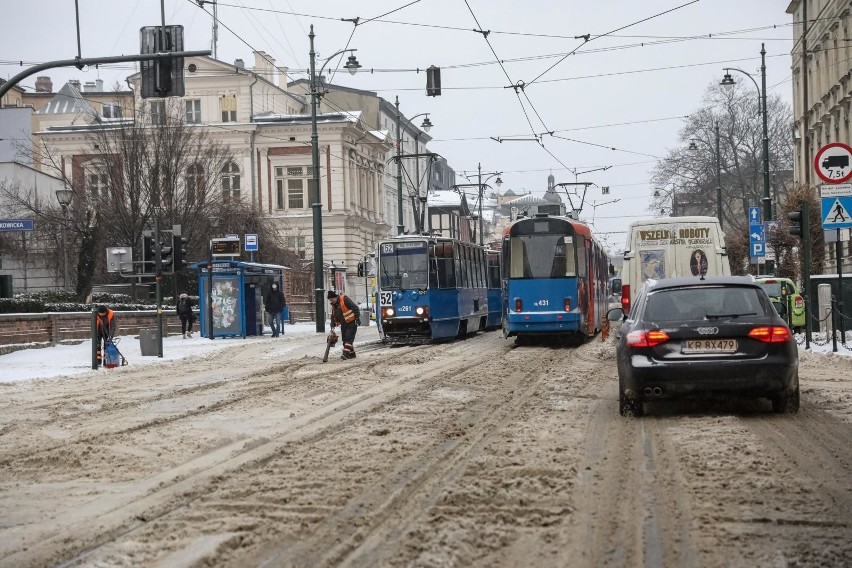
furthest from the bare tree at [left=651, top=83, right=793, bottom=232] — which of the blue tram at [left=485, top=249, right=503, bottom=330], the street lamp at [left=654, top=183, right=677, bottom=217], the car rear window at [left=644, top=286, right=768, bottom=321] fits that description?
the car rear window at [left=644, top=286, right=768, bottom=321]

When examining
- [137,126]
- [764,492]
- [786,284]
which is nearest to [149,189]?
[137,126]

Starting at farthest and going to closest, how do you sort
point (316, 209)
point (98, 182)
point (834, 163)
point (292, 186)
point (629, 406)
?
point (292, 186) → point (98, 182) → point (316, 209) → point (834, 163) → point (629, 406)

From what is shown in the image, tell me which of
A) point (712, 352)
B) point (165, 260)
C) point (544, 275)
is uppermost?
point (165, 260)

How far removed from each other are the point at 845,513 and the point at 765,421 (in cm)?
489

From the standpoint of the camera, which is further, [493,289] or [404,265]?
[493,289]

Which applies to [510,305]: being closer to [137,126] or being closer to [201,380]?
[201,380]

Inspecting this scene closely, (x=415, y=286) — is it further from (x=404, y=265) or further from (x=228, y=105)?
(x=228, y=105)

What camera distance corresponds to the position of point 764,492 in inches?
322

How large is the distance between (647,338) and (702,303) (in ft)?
2.41

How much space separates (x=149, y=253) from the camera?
2838 centimetres

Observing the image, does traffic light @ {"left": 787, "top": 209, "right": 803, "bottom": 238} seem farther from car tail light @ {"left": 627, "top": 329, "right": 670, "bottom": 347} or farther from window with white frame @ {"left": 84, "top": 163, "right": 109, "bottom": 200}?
window with white frame @ {"left": 84, "top": 163, "right": 109, "bottom": 200}

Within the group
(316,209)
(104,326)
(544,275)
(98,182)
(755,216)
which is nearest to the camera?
(104,326)

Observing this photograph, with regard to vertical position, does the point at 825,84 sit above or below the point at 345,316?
above

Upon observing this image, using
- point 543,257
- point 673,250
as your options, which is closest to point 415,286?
point 543,257
